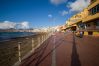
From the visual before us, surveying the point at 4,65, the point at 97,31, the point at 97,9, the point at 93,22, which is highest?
the point at 97,9

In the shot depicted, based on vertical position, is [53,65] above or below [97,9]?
below

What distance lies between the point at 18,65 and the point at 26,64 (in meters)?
0.44

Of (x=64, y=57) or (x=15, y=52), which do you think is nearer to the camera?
(x=64, y=57)

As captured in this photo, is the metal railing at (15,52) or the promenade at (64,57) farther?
the metal railing at (15,52)

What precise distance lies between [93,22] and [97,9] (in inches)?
204

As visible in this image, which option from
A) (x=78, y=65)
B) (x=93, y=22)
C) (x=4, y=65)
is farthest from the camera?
(x=93, y=22)

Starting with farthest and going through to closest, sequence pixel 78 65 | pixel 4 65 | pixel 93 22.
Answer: pixel 93 22
pixel 4 65
pixel 78 65

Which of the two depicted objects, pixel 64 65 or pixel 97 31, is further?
pixel 97 31

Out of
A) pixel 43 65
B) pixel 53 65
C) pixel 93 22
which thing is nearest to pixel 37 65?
pixel 43 65

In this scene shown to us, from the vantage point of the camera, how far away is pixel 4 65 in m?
7.76

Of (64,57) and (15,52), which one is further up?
(64,57)

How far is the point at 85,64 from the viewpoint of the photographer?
6.58m

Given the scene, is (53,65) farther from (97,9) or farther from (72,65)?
(97,9)

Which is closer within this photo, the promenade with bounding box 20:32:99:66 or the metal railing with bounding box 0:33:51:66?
the promenade with bounding box 20:32:99:66
